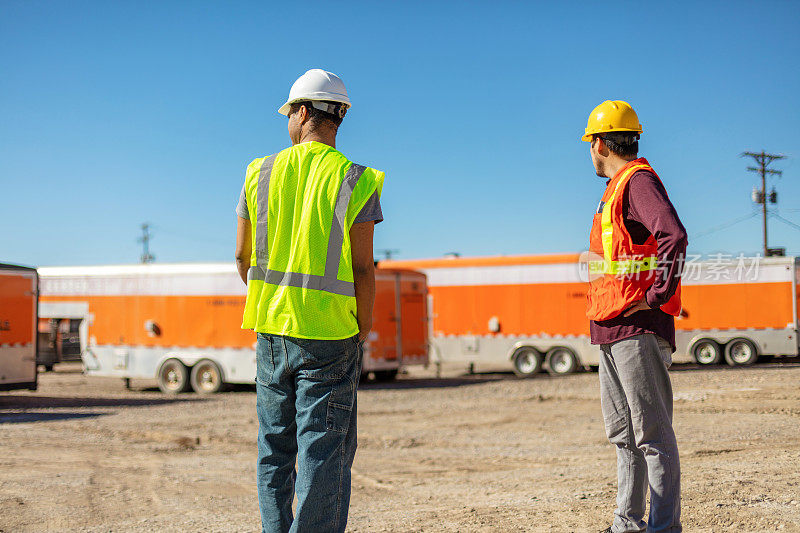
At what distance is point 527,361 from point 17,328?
42.7ft

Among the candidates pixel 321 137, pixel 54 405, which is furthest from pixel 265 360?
pixel 54 405

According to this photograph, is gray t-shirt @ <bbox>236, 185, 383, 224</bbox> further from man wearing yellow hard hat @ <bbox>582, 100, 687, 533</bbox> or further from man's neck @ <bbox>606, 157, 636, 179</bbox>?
man's neck @ <bbox>606, 157, 636, 179</bbox>

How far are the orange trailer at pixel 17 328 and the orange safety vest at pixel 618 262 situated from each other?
14488 mm

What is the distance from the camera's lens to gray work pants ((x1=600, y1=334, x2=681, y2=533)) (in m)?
3.27

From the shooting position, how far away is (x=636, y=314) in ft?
11.0

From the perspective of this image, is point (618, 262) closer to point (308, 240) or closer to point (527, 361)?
point (308, 240)

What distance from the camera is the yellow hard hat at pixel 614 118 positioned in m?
3.61

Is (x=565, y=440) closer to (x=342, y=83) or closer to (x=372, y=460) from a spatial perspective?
(x=372, y=460)

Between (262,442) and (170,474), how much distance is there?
5.17 meters

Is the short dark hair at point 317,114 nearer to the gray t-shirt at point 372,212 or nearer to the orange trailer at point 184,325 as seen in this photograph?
the gray t-shirt at point 372,212

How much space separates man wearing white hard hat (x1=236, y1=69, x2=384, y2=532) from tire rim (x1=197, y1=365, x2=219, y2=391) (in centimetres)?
1522

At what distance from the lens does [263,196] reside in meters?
2.99

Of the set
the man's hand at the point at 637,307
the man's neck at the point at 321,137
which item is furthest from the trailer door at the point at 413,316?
the man's neck at the point at 321,137

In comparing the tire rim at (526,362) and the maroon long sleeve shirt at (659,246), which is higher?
the maroon long sleeve shirt at (659,246)
